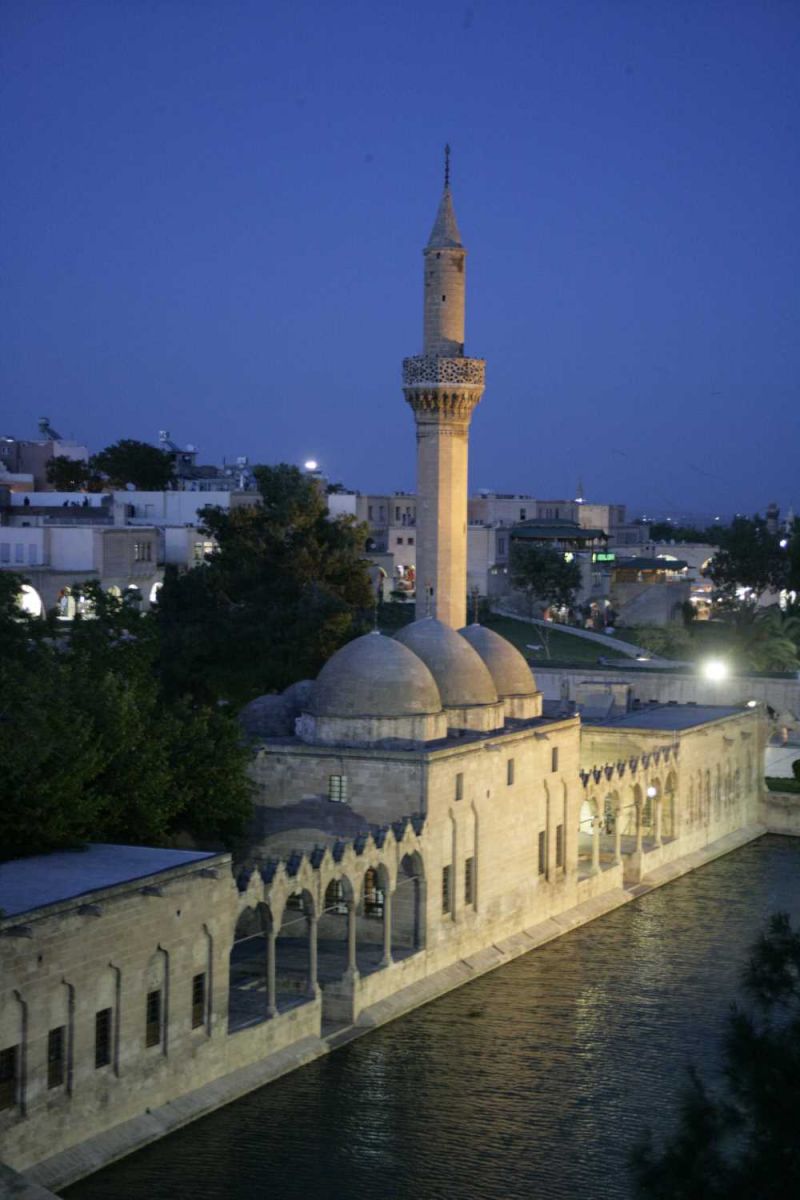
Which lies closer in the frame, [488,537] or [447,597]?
[447,597]

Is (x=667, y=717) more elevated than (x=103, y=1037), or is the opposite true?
(x=667, y=717)

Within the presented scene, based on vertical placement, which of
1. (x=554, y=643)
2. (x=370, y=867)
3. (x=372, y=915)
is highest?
(x=554, y=643)

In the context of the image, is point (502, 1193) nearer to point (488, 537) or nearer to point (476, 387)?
point (476, 387)

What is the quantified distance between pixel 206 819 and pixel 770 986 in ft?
54.0

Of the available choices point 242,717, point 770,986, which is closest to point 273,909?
point 242,717

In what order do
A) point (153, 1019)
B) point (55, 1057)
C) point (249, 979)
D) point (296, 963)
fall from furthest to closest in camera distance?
1. point (296, 963)
2. point (249, 979)
3. point (153, 1019)
4. point (55, 1057)

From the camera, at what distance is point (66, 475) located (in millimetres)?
94312

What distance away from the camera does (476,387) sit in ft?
148

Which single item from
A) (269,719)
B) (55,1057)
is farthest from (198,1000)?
(269,719)

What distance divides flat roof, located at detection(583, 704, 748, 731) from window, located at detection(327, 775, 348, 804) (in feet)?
44.7

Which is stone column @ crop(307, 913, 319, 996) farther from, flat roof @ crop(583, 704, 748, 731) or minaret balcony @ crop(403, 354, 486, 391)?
minaret balcony @ crop(403, 354, 486, 391)

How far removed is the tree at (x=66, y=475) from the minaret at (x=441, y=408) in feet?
171

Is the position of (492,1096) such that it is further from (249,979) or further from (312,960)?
(249,979)

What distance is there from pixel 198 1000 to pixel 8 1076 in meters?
3.85
